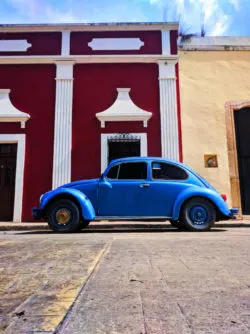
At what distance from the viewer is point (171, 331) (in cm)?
115

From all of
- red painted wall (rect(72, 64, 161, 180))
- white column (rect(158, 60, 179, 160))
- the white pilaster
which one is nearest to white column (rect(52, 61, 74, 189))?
red painted wall (rect(72, 64, 161, 180))

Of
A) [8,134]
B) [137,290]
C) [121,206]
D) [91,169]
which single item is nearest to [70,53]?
[8,134]

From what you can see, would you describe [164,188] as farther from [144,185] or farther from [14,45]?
[14,45]

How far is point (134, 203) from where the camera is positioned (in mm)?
5969

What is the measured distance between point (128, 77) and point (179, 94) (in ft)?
5.96

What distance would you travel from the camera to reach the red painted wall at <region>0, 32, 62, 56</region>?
33.9 feet

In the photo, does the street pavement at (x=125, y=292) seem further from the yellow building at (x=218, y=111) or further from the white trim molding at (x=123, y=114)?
the white trim molding at (x=123, y=114)

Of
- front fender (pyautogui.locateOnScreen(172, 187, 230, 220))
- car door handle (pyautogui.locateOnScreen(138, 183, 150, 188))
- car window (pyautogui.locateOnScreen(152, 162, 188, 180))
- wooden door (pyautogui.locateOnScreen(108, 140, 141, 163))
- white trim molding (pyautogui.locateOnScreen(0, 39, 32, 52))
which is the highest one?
white trim molding (pyautogui.locateOnScreen(0, 39, 32, 52))

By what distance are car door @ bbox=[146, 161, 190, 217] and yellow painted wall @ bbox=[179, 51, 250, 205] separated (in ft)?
12.1

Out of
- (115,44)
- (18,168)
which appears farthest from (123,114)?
(18,168)

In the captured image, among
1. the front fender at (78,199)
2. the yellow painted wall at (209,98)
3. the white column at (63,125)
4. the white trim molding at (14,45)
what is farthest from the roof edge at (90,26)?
the front fender at (78,199)

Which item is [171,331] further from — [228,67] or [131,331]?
[228,67]

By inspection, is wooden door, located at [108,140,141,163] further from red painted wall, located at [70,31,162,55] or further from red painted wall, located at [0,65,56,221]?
red painted wall, located at [70,31,162,55]

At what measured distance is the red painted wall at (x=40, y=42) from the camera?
1033cm
